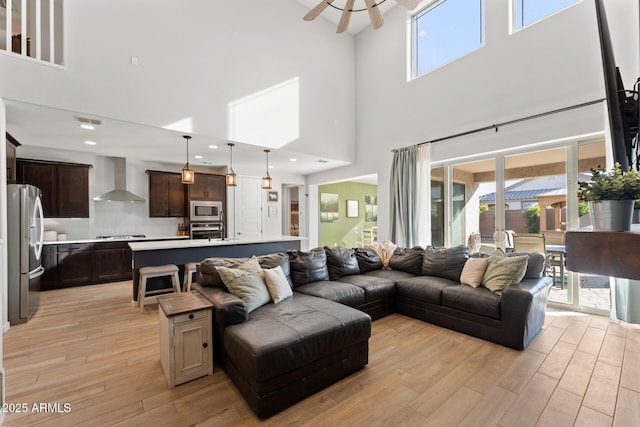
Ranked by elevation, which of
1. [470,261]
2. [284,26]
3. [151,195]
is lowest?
[470,261]

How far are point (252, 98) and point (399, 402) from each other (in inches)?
184

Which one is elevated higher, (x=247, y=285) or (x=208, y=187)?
(x=208, y=187)

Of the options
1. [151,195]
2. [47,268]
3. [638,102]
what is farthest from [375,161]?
[47,268]

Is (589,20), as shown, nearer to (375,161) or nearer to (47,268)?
(375,161)

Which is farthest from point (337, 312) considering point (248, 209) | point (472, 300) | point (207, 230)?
point (248, 209)

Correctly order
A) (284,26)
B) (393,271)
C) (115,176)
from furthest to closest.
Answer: (115,176) → (284,26) → (393,271)

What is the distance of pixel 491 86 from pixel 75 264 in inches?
→ 308

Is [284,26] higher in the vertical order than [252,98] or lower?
higher

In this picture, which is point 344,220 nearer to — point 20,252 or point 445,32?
point 445,32

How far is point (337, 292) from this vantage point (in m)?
3.22

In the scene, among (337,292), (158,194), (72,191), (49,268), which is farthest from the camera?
(158,194)

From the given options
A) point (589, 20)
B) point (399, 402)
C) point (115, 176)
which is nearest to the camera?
point (399, 402)

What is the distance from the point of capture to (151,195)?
6.31 metres

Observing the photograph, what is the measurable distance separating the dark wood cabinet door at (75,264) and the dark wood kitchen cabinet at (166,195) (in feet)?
4.64
